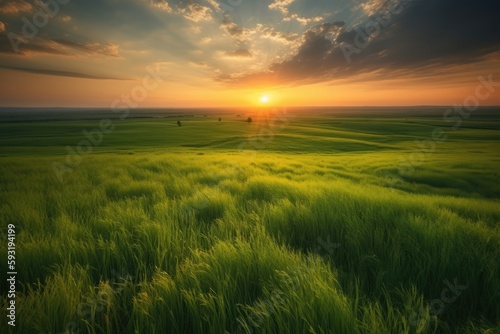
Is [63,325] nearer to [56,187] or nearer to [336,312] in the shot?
[336,312]

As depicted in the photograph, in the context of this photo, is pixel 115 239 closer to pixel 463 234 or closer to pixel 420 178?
pixel 463 234

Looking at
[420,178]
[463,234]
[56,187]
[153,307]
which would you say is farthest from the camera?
[420,178]

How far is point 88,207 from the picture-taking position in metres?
3.40

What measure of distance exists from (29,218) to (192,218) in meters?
2.06

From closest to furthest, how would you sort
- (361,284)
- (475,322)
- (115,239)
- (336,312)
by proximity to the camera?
(336,312) < (475,322) < (361,284) < (115,239)

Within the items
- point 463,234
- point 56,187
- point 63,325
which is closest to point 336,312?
point 63,325

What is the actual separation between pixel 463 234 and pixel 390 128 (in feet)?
257

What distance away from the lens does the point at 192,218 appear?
2812 mm

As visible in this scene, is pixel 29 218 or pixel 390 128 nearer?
pixel 29 218

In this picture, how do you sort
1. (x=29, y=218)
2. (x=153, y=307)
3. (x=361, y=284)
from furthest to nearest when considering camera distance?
1. (x=29, y=218)
2. (x=361, y=284)
3. (x=153, y=307)

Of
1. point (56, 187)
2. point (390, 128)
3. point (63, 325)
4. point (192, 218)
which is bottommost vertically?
point (390, 128)

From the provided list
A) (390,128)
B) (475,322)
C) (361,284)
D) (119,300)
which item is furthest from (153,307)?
(390,128)

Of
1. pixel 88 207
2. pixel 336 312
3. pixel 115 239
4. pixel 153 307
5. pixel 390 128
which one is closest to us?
pixel 336 312

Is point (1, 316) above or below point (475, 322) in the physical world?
above
